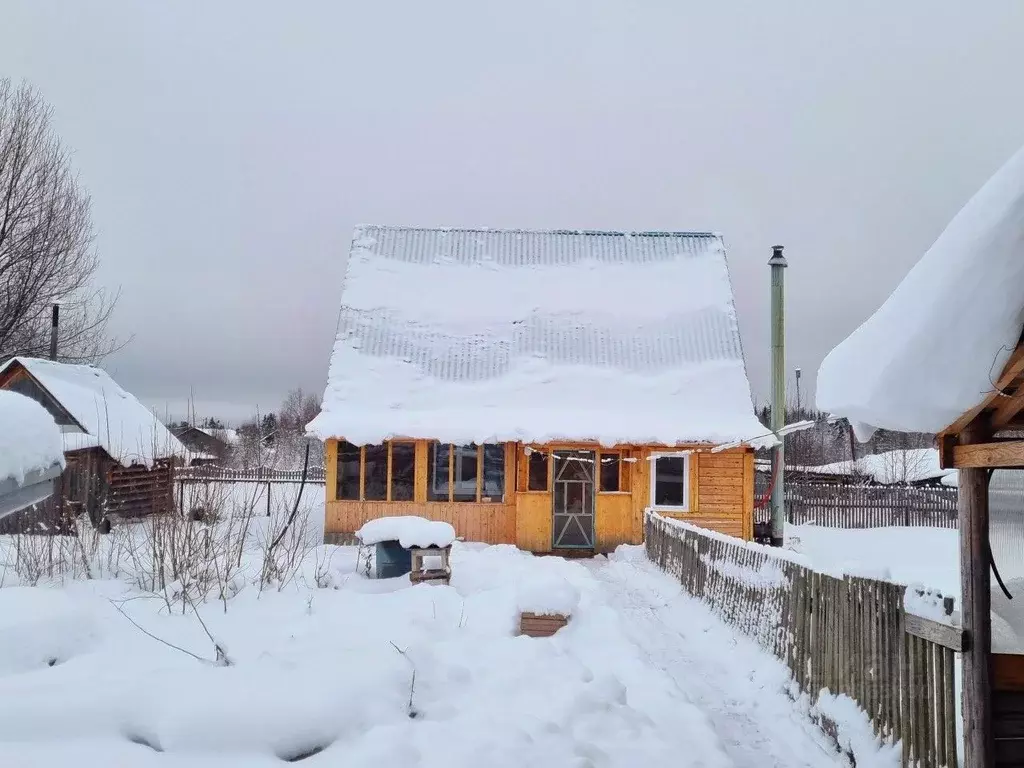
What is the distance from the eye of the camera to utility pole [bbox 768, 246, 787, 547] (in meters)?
18.5

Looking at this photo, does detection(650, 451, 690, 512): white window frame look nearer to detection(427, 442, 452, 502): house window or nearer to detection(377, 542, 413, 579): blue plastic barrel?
detection(427, 442, 452, 502): house window

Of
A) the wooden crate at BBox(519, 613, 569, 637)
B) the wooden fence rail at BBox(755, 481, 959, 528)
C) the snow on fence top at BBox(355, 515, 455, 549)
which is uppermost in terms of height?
the snow on fence top at BBox(355, 515, 455, 549)

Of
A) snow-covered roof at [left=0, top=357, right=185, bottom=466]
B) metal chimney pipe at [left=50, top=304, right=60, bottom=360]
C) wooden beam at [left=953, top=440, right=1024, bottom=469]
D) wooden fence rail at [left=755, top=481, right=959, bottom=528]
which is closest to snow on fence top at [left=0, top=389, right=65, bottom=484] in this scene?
wooden beam at [left=953, top=440, right=1024, bottom=469]

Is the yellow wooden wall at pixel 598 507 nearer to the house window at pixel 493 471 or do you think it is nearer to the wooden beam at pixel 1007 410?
the house window at pixel 493 471

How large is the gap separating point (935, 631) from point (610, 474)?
531 inches

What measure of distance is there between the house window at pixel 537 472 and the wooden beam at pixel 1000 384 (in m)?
13.6

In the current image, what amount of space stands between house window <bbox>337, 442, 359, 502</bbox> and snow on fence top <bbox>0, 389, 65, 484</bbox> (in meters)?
15.0

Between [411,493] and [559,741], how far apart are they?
44.6 feet

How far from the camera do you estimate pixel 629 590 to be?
41.3ft

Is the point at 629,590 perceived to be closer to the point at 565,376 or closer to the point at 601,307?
the point at 565,376

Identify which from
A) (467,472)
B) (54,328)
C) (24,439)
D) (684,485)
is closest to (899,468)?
(684,485)

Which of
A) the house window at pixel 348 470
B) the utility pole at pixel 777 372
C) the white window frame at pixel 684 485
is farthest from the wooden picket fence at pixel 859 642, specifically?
the house window at pixel 348 470

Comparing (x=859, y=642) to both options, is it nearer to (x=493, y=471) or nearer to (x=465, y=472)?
(x=493, y=471)

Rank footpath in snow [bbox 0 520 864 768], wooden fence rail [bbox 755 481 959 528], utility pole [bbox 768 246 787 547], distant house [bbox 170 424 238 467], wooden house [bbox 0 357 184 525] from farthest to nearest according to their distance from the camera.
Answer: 1. wooden fence rail [bbox 755 481 959 528]
2. wooden house [bbox 0 357 184 525]
3. utility pole [bbox 768 246 787 547]
4. distant house [bbox 170 424 238 467]
5. footpath in snow [bbox 0 520 864 768]
